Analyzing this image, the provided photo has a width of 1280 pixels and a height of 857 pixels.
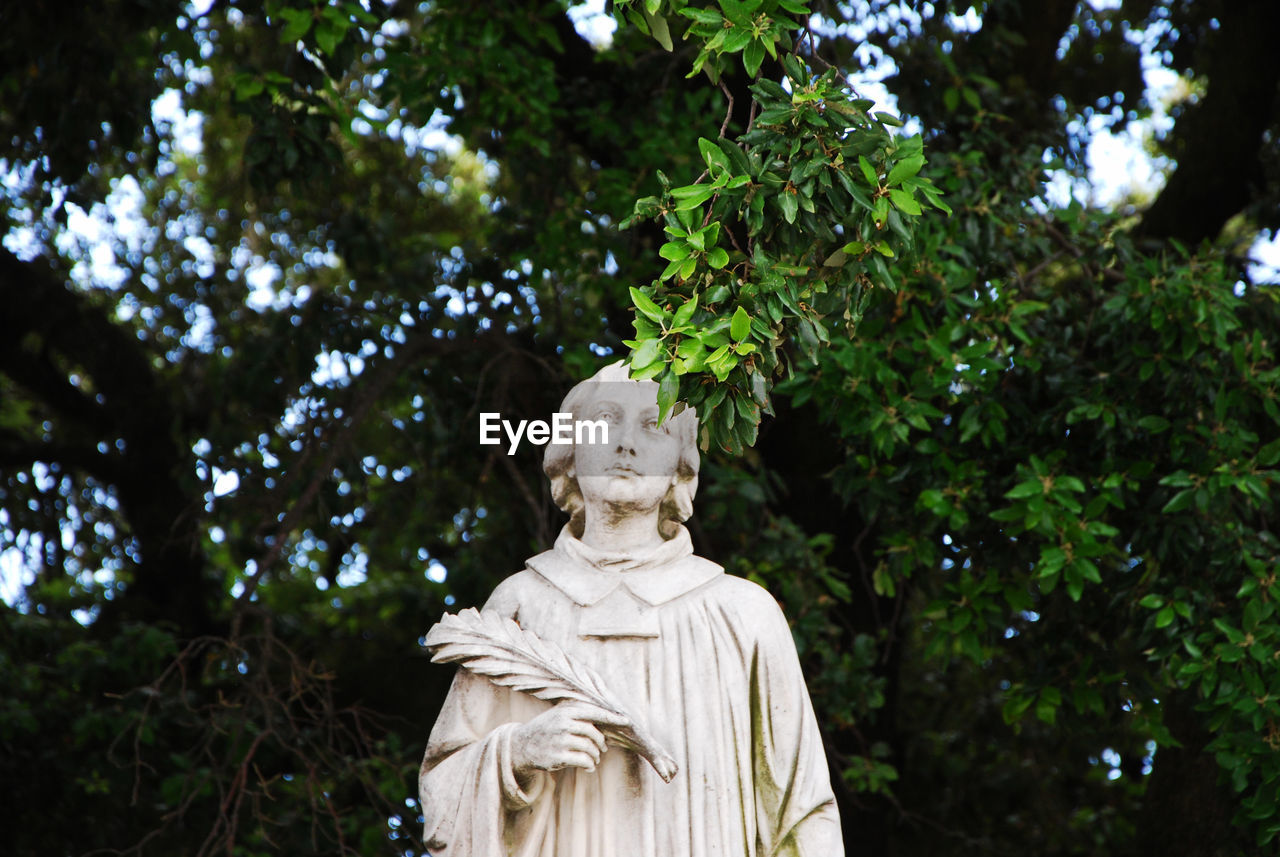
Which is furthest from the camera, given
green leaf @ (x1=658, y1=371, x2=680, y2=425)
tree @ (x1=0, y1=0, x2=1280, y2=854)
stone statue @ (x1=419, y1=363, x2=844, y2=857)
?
tree @ (x1=0, y1=0, x2=1280, y2=854)

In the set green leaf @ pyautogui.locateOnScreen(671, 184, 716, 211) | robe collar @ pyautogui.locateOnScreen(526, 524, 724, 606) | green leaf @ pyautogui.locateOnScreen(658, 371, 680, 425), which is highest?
green leaf @ pyautogui.locateOnScreen(671, 184, 716, 211)

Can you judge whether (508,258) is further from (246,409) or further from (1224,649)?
(1224,649)

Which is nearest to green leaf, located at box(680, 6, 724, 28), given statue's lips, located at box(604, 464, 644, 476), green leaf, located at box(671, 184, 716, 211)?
green leaf, located at box(671, 184, 716, 211)

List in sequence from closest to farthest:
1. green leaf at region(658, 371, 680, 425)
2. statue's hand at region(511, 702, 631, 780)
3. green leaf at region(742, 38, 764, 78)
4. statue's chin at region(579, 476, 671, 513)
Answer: statue's hand at region(511, 702, 631, 780), green leaf at region(658, 371, 680, 425), statue's chin at region(579, 476, 671, 513), green leaf at region(742, 38, 764, 78)

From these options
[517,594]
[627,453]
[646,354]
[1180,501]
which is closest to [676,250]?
[646,354]

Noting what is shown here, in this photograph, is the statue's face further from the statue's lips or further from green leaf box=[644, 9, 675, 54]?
green leaf box=[644, 9, 675, 54]

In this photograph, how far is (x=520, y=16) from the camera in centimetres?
792

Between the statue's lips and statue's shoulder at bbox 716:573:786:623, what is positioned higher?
the statue's lips

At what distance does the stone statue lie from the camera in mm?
3809

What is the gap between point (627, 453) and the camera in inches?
161

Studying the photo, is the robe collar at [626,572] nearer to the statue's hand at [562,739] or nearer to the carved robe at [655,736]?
the carved robe at [655,736]

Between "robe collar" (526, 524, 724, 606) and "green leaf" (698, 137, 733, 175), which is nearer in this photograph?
"robe collar" (526, 524, 724, 606)

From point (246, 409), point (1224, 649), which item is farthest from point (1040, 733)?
point (246, 409)

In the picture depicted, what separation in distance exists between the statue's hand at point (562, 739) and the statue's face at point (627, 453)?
55cm
